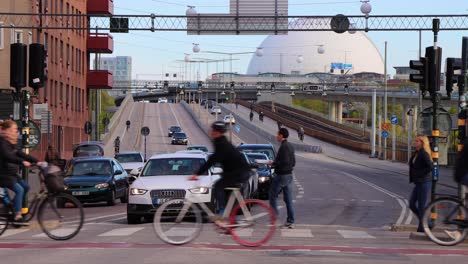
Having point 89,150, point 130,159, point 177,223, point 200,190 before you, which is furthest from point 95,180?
point 89,150

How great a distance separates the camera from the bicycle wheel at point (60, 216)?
14328mm

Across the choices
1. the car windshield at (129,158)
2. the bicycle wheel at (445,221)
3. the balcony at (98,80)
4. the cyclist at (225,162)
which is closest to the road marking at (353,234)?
the bicycle wheel at (445,221)

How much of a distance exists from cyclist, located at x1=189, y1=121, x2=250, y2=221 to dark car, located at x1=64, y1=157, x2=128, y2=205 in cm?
1571

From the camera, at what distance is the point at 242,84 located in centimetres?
16412

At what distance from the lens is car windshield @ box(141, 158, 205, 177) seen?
67.2ft

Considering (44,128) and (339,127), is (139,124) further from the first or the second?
(44,128)

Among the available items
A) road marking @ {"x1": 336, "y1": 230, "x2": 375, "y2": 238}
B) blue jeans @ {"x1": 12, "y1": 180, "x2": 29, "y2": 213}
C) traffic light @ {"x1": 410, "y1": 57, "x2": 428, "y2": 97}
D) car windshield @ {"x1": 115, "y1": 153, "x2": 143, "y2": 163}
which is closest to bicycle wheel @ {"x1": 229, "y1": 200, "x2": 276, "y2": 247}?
road marking @ {"x1": 336, "y1": 230, "x2": 375, "y2": 238}

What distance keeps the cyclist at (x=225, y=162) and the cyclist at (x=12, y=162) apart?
2.83 metres

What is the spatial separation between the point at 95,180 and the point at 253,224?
53.5 feet

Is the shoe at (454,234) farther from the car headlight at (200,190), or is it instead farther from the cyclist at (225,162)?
the car headlight at (200,190)

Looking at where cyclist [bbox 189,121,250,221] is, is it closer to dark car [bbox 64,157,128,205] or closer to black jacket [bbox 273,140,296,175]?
black jacket [bbox 273,140,296,175]

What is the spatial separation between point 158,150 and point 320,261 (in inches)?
Result: 2945

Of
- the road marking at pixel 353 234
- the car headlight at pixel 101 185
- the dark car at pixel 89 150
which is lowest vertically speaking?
the dark car at pixel 89 150

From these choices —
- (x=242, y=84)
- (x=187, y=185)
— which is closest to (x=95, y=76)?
(x=187, y=185)
